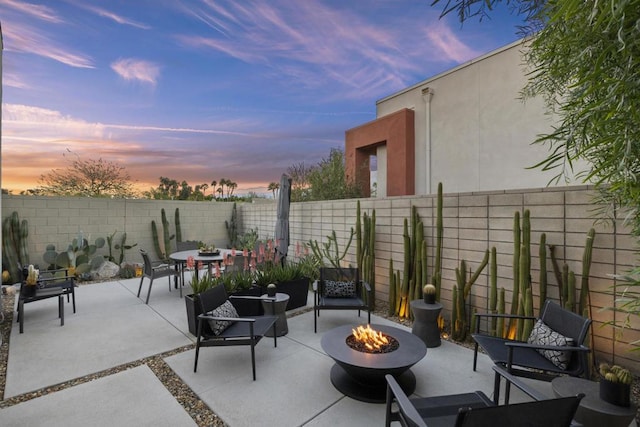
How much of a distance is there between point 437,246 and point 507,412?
2748 millimetres

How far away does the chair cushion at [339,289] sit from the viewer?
4.09m

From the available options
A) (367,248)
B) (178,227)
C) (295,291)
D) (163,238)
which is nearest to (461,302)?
(367,248)

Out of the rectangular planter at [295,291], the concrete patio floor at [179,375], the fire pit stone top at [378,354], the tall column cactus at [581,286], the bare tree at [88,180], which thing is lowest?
the concrete patio floor at [179,375]

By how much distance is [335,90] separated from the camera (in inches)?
309

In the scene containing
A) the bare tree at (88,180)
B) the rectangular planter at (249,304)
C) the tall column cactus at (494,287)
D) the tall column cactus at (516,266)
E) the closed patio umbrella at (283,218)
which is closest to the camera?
the tall column cactus at (516,266)

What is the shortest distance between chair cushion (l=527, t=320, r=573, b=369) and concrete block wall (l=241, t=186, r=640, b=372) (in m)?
0.32

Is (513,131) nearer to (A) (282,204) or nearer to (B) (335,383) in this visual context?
(A) (282,204)

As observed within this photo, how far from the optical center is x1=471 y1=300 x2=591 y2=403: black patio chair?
86.8 inches

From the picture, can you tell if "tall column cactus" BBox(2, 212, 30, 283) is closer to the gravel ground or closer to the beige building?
→ the gravel ground

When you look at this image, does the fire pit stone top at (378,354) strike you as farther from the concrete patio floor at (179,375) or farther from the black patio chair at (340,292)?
the black patio chair at (340,292)

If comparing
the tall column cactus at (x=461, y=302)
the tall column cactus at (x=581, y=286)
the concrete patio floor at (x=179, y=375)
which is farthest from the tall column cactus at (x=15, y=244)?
the tall column cactus at (x=581, y=286)

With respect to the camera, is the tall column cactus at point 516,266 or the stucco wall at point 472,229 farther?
the tall column cactus at point 516,266

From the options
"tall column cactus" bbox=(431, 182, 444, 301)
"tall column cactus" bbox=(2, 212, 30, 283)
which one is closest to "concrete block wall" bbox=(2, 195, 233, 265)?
"tall column cactus" bbox=(2, 212, 30, 283)

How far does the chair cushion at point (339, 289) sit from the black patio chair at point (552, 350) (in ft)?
5.86
